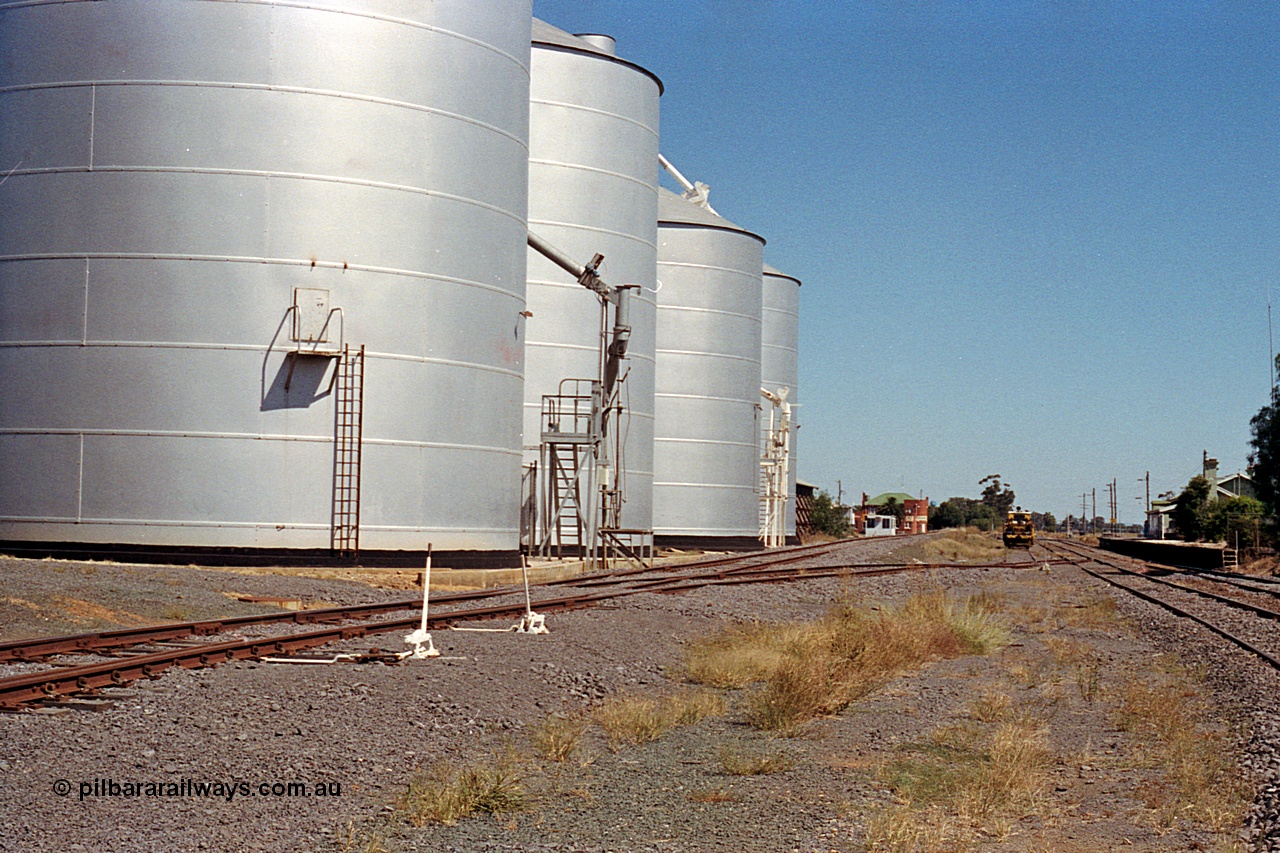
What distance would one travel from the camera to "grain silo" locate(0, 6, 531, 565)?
76.0 ft

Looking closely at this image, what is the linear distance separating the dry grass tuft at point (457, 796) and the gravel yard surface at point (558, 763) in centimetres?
9

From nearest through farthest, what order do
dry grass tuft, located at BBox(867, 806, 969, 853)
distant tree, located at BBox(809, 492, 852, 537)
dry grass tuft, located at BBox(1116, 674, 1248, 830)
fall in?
dry grass tuft, located at BBox(867, 806, 969, 853) → dry grass tuft, located at BBox(1116, 674, 1248, 830) → distant tree, located at BBox(809, 492, 852, 537)

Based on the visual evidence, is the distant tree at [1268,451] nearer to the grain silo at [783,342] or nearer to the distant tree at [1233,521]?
the distant tree at [1233,521]

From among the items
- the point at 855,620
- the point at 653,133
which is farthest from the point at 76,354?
the point at 653,133

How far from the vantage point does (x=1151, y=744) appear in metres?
9.82

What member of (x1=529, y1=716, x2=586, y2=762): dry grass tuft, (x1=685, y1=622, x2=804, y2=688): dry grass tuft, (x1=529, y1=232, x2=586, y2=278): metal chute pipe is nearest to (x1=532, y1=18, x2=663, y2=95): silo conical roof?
(x1=529, y1=232, x2=586, y2=278): metal chute pipe

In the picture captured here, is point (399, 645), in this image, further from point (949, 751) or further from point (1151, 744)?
point (1151, 744)

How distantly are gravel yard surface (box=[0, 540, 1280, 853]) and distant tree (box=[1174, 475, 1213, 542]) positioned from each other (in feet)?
263

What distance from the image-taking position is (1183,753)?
9.12 metres

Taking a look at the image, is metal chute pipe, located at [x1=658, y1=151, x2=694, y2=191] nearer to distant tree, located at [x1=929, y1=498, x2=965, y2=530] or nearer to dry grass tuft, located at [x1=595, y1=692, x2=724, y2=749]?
dry grass tuft, located at [x1=595, y1=692, x2=724, y2=749]

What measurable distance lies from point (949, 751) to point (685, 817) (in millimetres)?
2831

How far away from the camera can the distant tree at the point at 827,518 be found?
4092 inches

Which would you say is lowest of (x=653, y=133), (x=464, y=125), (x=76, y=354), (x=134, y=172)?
(x=76, y=354)

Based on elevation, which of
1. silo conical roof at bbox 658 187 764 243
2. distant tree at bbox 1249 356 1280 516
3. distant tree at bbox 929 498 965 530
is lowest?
distant tree at bbox 929 498 965 530
